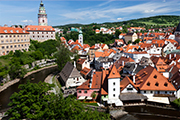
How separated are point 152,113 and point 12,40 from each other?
195 feet

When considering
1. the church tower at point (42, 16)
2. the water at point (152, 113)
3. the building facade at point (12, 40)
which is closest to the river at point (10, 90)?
the building facade at point (12, 40)

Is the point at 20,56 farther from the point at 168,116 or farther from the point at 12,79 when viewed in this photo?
the point at 168,116

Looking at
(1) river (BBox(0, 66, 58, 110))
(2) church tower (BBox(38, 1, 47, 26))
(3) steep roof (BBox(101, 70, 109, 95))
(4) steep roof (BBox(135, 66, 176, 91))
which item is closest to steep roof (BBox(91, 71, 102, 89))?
(3) steep roof (BBox(101, 70, 109, 95))

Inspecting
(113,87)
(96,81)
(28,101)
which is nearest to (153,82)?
(113,87)

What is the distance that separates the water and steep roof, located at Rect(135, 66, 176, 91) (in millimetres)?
4167

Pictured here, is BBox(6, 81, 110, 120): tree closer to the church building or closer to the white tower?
the white tower

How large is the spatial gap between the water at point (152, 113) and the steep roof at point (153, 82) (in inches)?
164

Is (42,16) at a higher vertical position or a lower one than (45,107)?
higher

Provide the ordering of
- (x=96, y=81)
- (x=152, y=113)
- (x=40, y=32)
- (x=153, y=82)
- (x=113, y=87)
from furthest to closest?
1. (x=40, y=32)
2. (x=96, y=81)
3. (x=153, y=82)
4. (x=113, y=87)
5. (x=152, y=113)

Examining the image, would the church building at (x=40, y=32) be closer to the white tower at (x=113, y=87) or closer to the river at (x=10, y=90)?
the river at (x=10, y=90)

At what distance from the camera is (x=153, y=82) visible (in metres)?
29.8

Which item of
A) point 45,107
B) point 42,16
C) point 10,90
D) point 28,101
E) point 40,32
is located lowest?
point 10,90

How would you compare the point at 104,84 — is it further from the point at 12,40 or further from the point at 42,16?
the point at 42,16

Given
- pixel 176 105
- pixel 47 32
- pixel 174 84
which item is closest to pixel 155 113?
pixel 176 105
